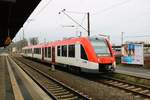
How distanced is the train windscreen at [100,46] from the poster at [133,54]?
10109 millimetres

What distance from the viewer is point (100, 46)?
18.2 meters

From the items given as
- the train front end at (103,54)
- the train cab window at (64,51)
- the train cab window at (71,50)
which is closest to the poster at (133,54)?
the train cab window at (64,51)

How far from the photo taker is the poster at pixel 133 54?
2770 centimetres

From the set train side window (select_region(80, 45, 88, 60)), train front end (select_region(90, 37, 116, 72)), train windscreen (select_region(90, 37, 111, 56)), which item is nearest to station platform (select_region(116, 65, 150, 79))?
train front end (select_region(90, 37, 116, 72))

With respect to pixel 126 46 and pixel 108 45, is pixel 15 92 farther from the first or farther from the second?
pixel 126 46

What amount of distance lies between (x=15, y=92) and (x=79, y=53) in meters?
6.99

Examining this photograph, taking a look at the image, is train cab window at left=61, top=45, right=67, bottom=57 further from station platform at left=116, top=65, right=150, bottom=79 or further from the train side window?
station platform at left=116, top=65, right=150, bottom=79

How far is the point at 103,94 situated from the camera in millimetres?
11703

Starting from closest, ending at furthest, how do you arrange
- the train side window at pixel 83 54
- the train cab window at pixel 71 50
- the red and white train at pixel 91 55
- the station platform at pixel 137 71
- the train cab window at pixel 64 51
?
the red and white train at pixel 91 55 < the train side window at pixel 83 54 < the station platform at pixel 137 71 < the train cab window at pixel 71 50 < the train cab window at pixel 64 51

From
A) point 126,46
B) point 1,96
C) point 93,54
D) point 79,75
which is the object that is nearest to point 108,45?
point 93,54

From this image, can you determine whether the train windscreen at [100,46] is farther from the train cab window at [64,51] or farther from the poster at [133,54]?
the poster at [133,54]

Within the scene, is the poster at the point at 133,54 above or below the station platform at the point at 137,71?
above

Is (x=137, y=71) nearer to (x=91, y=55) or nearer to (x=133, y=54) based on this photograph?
(x=133, y=54)

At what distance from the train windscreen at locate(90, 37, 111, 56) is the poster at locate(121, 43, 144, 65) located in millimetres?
10109
